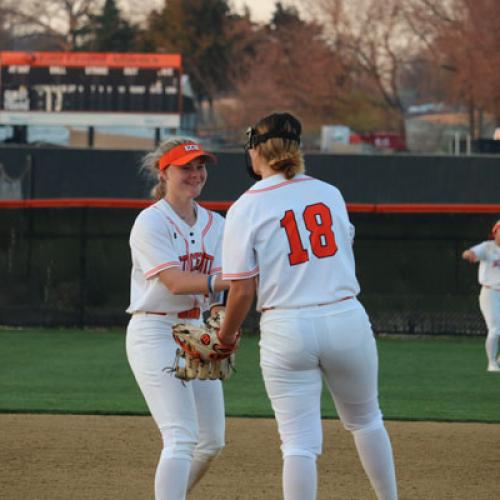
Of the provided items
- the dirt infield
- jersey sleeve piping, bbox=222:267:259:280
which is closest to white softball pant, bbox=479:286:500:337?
the dirt infield

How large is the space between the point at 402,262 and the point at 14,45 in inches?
2098

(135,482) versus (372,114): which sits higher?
(372,114)

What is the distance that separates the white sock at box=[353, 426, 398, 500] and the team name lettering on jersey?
1052mm

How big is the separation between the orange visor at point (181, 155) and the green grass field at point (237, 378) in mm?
4111

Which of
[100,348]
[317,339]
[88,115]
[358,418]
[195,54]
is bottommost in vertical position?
[100,348]

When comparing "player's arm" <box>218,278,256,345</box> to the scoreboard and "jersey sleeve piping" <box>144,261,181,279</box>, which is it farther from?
the scoreboard

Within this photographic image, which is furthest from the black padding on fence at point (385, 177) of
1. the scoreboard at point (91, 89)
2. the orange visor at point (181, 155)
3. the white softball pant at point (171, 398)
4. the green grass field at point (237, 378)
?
the white softball pant at point (171, 398)

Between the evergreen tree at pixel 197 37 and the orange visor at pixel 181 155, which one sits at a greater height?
the evergreen tree at pixel 197 37

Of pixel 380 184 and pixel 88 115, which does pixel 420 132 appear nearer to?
pixel 88 115

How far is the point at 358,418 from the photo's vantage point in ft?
16.2

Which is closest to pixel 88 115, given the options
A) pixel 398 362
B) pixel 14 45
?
pixel 398 362

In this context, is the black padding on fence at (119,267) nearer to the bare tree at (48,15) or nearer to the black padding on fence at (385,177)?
the black padding on fence at (385,177)

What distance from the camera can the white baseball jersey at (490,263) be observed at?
1187 centimetres

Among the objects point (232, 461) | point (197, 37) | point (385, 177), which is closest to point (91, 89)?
point (385, 177)
